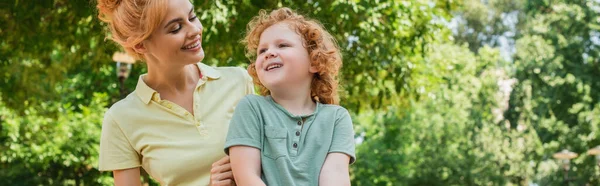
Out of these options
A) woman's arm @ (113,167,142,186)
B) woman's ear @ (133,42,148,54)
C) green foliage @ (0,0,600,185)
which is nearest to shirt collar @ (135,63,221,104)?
woman's ear @ (133,42,148,54)

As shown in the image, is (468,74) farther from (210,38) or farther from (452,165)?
(210,38)

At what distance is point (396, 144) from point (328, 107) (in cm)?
2523

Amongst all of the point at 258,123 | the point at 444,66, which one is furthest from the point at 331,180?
the point at 444,66

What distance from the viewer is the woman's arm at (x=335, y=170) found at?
110 inches

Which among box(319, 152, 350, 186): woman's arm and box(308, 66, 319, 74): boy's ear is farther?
box(308, 66, 319, 74): boy's ear

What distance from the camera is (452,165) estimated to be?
27.5 metres

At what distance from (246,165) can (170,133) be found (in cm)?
61

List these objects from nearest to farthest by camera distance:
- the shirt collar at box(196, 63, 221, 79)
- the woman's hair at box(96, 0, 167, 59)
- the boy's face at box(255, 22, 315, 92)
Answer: the boy's face at box(255, 22, 315, 92)
the woman's hair at box(96, 0, 167, 59)
the shirt collar at box(196, 63, 221, 79)

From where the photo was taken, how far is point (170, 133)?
3.35m

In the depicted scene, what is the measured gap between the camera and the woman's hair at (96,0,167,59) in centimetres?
311

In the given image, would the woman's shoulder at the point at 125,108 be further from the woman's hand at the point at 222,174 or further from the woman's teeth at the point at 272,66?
the woman's teeth at the point at 272,66

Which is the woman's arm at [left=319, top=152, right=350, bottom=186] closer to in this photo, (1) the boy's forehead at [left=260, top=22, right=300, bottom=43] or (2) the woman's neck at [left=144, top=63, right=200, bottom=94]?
(1) the boy's forehead at [left=260, top=22, right=300, bottom=43]

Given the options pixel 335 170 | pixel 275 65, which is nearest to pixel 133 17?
pixel 275 65

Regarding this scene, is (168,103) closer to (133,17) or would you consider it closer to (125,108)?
(125,108)
